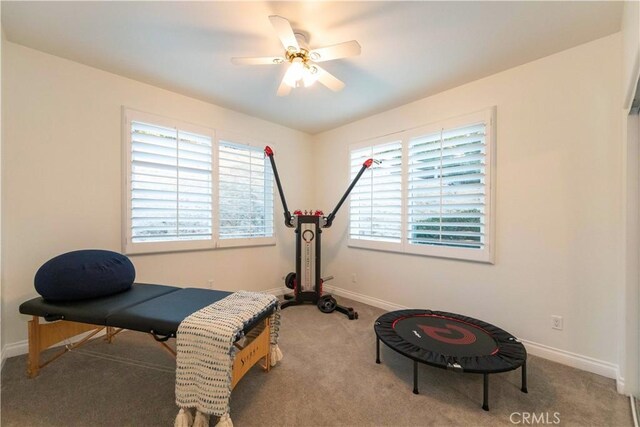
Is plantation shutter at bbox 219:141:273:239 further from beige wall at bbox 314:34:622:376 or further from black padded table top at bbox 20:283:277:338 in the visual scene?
beige wall at bbox 314:34:622:376

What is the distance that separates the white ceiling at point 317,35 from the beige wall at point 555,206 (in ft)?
0.74

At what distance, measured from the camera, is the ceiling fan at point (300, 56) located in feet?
5.37

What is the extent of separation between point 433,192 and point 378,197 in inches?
28.8

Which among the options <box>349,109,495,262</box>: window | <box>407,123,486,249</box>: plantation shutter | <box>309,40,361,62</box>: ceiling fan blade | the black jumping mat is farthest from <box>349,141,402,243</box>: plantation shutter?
<box>309,40,361,62</box>: ceiling fan blade

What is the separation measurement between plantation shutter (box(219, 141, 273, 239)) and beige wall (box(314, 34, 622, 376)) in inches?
91.0

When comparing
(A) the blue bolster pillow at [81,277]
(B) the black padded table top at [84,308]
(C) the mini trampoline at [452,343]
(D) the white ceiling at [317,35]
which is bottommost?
(C) the mini trampoline at [452,343]

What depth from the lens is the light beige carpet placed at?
4.92ft

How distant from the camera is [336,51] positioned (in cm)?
175

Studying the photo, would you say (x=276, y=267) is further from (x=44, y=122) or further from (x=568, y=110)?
(x=568, y=110)

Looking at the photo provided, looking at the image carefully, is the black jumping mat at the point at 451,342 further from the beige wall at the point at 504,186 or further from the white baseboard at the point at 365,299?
the white baseboard at the point at 365,299

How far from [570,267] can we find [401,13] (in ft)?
7.49

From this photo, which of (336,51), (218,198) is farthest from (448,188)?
(218,198)

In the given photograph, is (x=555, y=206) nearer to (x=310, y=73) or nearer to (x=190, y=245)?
(x=310, y=73)

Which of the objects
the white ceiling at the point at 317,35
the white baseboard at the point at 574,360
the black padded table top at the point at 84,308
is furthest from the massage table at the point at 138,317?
the white baseboard at the point at 574,360
